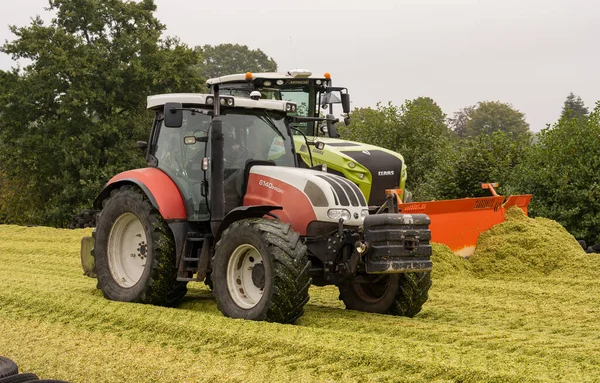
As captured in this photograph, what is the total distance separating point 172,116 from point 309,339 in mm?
2843

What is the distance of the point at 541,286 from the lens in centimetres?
1113

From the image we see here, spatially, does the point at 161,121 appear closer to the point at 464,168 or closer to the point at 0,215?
the point at 464,168

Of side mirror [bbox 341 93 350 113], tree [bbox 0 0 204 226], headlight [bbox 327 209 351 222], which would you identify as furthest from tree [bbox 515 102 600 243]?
tree [bbox 0 0 204 226]

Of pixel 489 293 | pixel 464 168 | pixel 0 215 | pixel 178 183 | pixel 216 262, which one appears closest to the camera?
pixel 216 262

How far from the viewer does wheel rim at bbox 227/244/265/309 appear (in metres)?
7.80

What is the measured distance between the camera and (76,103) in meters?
26.0

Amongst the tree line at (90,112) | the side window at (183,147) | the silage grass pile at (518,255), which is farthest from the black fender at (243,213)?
the tree line at (90,112)

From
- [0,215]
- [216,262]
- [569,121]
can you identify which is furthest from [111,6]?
[216,262]

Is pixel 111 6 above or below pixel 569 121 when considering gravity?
above

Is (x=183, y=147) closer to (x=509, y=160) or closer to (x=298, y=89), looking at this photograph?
(x=298, y=89)

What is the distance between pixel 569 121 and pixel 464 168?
281 centimetres

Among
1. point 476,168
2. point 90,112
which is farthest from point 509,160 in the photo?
point 90,112

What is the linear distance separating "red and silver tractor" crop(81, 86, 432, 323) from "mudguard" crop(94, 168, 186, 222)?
13 mm

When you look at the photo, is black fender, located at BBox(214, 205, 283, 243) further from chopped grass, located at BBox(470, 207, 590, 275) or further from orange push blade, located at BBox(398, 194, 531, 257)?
chopped grass, located at BBox(470, 207, 590, 275)
